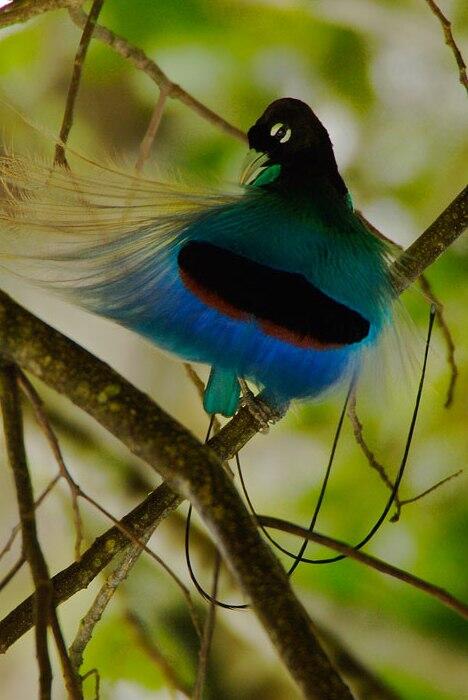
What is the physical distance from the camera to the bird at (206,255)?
618 mm

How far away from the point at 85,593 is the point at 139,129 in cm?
65

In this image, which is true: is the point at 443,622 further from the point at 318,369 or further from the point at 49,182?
the point at 49,182

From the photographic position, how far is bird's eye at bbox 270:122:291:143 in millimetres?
720

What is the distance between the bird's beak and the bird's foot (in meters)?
0.19

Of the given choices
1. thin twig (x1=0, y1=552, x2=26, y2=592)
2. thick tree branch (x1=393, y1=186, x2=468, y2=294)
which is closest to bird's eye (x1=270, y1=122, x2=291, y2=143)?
thick tree branch (x1=393, y1=186, x2=468, y2=294)

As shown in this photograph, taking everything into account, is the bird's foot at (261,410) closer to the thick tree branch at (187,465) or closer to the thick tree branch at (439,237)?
the thick tree branch at (439,237)

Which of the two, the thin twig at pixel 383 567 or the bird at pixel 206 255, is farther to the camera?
the bird at pixel 206 255

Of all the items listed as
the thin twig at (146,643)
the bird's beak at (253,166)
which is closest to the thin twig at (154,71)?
the bird's beak at (253,166)

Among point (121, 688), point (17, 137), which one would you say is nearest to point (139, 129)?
point (17, 137)

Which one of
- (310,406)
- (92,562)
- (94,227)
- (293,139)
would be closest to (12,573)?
(92,562)

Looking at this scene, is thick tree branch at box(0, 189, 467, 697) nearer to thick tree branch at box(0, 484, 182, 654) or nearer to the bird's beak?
thick tree branch at box(0, 484, 182, 654)

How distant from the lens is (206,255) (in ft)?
1.99

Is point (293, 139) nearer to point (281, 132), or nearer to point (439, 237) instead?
point (281, 132)

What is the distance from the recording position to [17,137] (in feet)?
2.86
